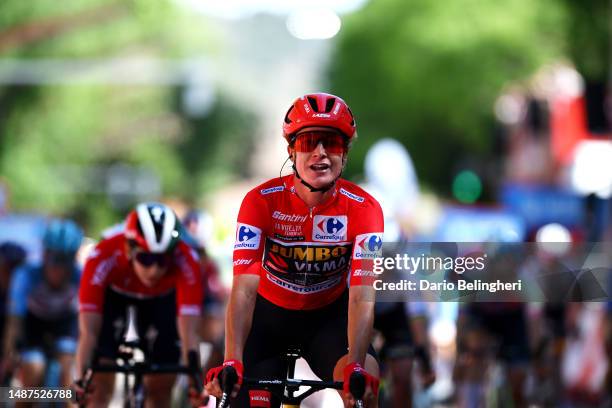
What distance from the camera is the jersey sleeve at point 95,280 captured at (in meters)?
9.36

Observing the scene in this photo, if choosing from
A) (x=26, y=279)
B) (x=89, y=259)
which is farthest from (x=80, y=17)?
(x=89, y=259)

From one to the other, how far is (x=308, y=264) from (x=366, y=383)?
1.08 meters

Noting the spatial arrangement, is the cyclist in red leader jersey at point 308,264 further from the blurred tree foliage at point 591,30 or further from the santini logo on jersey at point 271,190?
the blurred tree foliage at point 591,30

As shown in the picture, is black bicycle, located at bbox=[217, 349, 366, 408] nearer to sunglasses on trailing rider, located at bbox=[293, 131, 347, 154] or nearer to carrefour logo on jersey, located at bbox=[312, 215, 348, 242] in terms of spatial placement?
carrefour logo on jersey, located at bbox=[312, 215, 348, 242]

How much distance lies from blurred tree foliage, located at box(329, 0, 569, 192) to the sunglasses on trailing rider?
61.1ft

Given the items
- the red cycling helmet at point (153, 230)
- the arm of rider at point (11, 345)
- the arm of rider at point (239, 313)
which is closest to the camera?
the arm of rider at point (239, 313)

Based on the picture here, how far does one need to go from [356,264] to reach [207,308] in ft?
26.4

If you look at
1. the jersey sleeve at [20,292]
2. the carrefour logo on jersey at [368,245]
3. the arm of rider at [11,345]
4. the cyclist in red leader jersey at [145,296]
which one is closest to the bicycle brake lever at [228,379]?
the carrefour logo on jersey at [368,245]

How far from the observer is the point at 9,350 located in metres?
11.9

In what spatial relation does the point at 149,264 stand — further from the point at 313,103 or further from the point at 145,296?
the point at 313,103

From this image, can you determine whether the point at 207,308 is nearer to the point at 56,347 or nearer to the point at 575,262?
the point at 56,347

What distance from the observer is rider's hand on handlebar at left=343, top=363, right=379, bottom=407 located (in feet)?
21.9

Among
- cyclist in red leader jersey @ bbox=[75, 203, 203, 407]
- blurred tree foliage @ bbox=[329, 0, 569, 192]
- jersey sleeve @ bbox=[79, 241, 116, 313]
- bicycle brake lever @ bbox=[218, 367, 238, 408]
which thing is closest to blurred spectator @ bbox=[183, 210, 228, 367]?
cyclist in red leader jersey @ bbox=[75, 203, 203, 407]

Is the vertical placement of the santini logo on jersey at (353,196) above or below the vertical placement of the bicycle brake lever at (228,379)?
above
